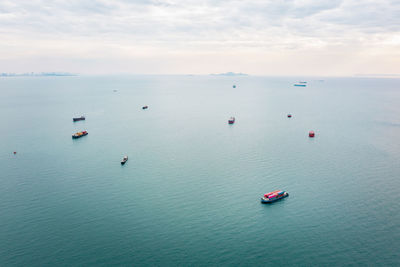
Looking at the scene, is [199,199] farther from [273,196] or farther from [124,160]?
[124,160]

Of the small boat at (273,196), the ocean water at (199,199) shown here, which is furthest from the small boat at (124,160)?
the small boat at (273,196)

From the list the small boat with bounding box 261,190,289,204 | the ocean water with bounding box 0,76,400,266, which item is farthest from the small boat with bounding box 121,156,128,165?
the small boat with bounding box 261,190,289,204

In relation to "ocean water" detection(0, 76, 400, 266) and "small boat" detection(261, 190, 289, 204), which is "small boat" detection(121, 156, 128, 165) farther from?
"small boat" detection(261, 190, 289, 204)

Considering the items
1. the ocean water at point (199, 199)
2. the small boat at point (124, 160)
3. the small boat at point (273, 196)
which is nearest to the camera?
the ocean water at point (199, 199)

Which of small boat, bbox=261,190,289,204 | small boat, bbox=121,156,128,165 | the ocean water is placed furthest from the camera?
small boat, bbox=121,156,128,165

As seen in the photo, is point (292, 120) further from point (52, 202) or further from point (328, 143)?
point (52, 202)

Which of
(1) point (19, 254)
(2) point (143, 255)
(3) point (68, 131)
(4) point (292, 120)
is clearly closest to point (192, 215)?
(2) point (143, 255)

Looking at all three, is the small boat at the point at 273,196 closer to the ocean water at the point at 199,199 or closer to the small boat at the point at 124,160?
the ocean water at the point at 199,199

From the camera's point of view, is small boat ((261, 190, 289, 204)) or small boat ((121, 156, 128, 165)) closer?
small boat ((261, 190, 289, 204))

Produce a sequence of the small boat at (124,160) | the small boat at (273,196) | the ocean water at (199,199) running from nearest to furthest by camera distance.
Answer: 1. the ocean water at (199,199)
2. the small boat at (273,196)
3. the small boat at (124,160)
